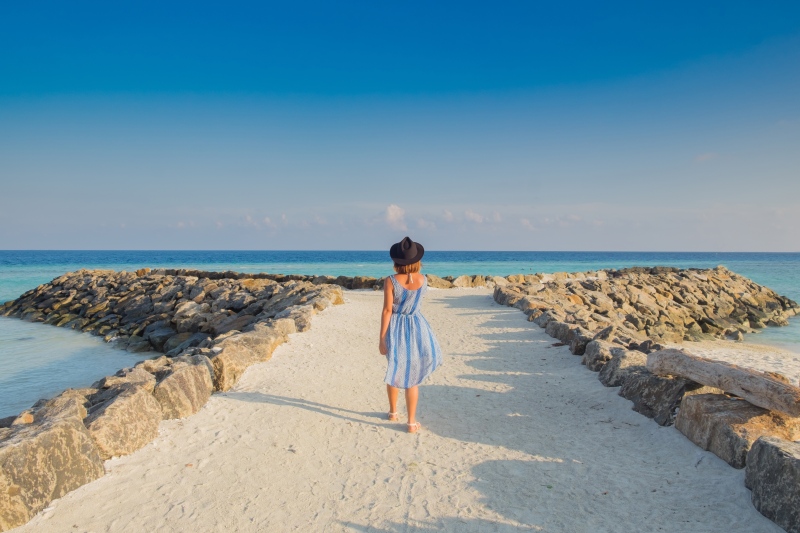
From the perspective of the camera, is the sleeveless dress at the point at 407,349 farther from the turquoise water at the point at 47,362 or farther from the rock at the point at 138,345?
the rock at the point at 138,345

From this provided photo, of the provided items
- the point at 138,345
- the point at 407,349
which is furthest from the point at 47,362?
the point at 407,349

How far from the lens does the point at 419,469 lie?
4742 millimetres

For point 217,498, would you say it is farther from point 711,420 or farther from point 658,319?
point 658,319

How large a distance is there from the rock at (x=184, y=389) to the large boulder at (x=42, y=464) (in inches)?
51.0

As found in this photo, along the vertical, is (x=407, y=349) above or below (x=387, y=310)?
below

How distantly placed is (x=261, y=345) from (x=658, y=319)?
16.0 meters

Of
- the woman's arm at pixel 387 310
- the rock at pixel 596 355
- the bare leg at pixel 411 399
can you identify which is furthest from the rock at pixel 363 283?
the woman's arm at pixel 387 310

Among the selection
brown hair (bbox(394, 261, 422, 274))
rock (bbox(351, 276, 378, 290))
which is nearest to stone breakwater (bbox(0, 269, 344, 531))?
brown hair (bbox(394, 261, 422, 274))

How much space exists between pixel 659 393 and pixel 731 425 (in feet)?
4.47

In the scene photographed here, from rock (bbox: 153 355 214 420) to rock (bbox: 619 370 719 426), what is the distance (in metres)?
5.30

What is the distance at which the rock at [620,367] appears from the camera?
7.00 meters

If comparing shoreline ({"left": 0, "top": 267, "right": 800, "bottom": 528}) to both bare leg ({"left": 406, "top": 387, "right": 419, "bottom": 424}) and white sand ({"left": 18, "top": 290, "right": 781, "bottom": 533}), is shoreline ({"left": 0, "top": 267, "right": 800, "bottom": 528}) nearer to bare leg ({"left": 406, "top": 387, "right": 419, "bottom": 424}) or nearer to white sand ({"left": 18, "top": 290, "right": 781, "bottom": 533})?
white sand ({"left": 18, "top": 290, "right": 781, "bottom": 533})

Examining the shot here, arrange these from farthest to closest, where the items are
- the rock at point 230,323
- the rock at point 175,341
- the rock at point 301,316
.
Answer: the rock at point 230,323, the rock at point 175,341, the rock at point 301,316

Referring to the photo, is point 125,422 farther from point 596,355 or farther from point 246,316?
point 246,316
